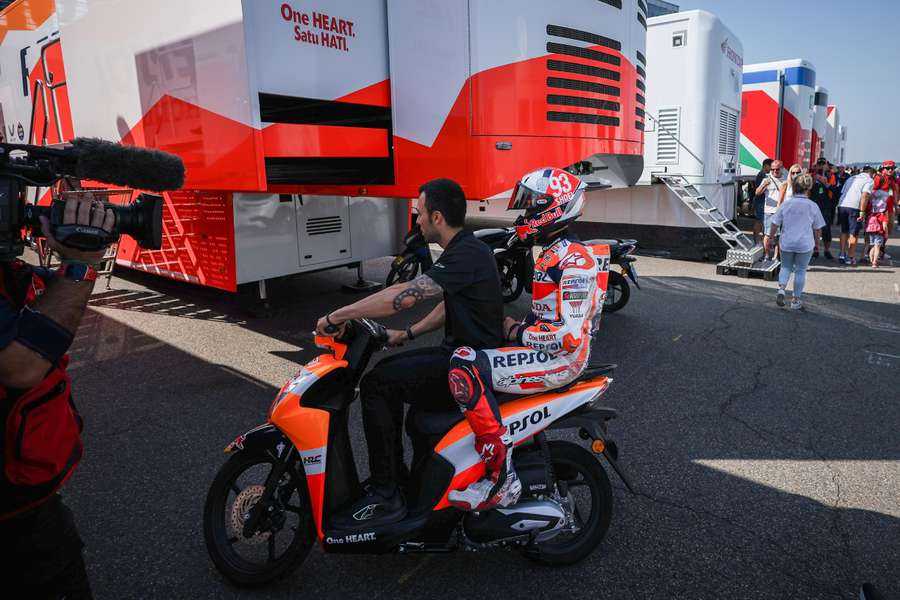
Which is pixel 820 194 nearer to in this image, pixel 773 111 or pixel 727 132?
pixel 727 132

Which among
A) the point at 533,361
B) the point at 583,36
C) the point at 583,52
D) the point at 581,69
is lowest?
the point at 533,361

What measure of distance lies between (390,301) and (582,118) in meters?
3.86

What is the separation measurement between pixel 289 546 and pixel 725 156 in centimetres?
1106

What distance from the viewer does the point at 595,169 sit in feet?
27.2

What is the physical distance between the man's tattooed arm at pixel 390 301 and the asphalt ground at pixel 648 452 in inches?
43.7

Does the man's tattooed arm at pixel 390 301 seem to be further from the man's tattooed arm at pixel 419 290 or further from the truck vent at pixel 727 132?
the truck vent at pixel 727 132

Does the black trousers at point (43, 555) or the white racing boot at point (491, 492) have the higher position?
the black trousers at point (43, 555)

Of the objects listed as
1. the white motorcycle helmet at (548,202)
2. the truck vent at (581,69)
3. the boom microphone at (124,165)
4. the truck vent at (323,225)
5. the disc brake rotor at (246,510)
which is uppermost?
the truck vent at (581,69)

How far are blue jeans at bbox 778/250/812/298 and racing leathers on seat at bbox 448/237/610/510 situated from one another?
5357mm

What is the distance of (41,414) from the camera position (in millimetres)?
1543

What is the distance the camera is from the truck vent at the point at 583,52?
5.35 metres

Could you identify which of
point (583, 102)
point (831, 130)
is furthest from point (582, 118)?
point (831, 130)

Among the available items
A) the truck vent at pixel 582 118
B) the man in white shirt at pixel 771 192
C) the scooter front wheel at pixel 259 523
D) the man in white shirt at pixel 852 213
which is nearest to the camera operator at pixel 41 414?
the scooter front wheel at pixel 259 523

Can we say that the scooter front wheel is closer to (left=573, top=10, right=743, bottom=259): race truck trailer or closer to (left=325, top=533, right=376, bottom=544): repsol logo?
(left=325, top=533, right=376, bottom=544): repsol logo
